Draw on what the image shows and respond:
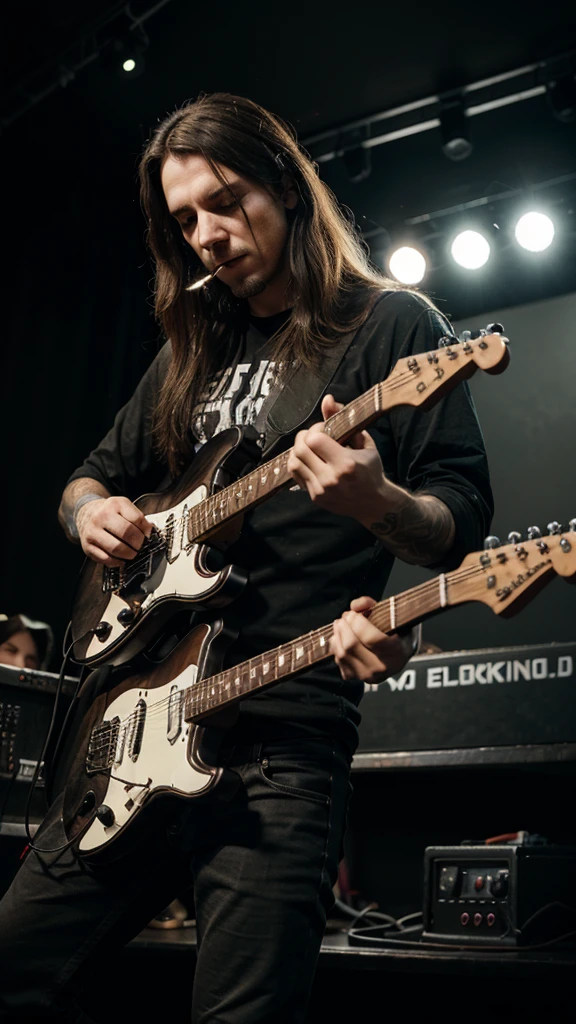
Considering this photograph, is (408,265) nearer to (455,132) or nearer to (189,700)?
(455,132)

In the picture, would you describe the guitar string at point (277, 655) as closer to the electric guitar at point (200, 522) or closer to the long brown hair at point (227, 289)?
the electric guitar at point (200, 522)

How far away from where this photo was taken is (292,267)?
1.79m

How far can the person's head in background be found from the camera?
10.2ft

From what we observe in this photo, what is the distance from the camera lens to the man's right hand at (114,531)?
1.73 m

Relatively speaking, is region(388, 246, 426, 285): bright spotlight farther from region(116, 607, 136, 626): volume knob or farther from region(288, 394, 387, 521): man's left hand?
region(288, 394, 387, 521): man's left hand

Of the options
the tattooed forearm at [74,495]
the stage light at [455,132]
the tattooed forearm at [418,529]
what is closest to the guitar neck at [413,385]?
the tattooed forearm at [418,529]

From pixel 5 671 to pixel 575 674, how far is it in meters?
1.40

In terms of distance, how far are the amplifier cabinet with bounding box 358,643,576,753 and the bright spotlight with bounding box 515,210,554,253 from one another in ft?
6.99

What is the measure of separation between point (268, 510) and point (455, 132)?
281cm

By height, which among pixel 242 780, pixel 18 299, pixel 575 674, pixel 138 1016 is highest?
pixel 18 299

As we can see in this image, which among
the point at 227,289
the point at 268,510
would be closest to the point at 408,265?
the point at 227,289

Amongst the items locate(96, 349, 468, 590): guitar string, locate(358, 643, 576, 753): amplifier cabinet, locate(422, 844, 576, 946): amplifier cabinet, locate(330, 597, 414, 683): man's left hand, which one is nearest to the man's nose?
locate(96, 349, 468, 590): guitar string

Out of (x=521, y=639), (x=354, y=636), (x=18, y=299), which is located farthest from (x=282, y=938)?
(x=18, y=299)

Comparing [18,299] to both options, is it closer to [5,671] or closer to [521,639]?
[5,671]
